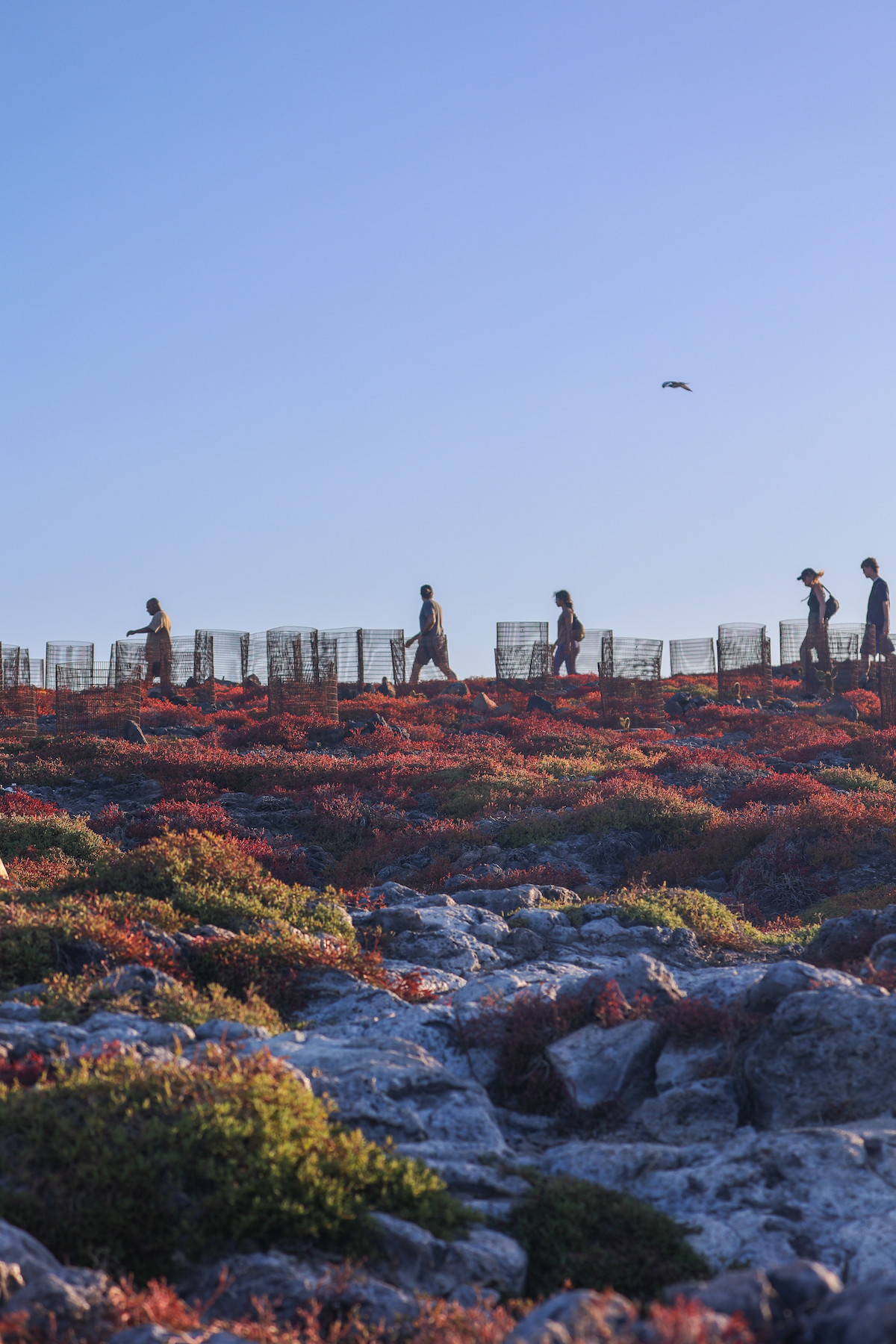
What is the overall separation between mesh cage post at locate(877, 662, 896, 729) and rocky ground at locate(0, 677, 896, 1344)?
381 inches

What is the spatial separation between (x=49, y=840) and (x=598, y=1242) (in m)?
10.6

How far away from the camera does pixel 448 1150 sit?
585 cm

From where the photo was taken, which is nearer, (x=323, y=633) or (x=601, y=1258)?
(x=601, y=1258)

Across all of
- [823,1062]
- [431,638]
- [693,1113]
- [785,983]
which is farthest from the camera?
[431,638]

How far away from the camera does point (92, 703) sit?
27.1 meters

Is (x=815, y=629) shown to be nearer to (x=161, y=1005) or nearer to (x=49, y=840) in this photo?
(x=49, y=840)

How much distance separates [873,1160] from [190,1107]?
3.39 m

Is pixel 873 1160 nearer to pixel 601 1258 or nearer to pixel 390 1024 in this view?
pixel 601 1258

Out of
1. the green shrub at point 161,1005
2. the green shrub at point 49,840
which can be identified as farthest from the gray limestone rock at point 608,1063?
the green shrub at point 49,840

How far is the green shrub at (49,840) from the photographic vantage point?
13.7 m

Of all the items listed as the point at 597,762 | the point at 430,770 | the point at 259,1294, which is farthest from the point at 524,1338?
the point at 597,762

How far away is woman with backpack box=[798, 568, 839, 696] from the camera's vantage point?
28.7m

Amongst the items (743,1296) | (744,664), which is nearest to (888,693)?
(744,664)

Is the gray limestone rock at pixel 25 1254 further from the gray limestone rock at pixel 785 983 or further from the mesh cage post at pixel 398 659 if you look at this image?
the mesh cage post at pixel 398 659
